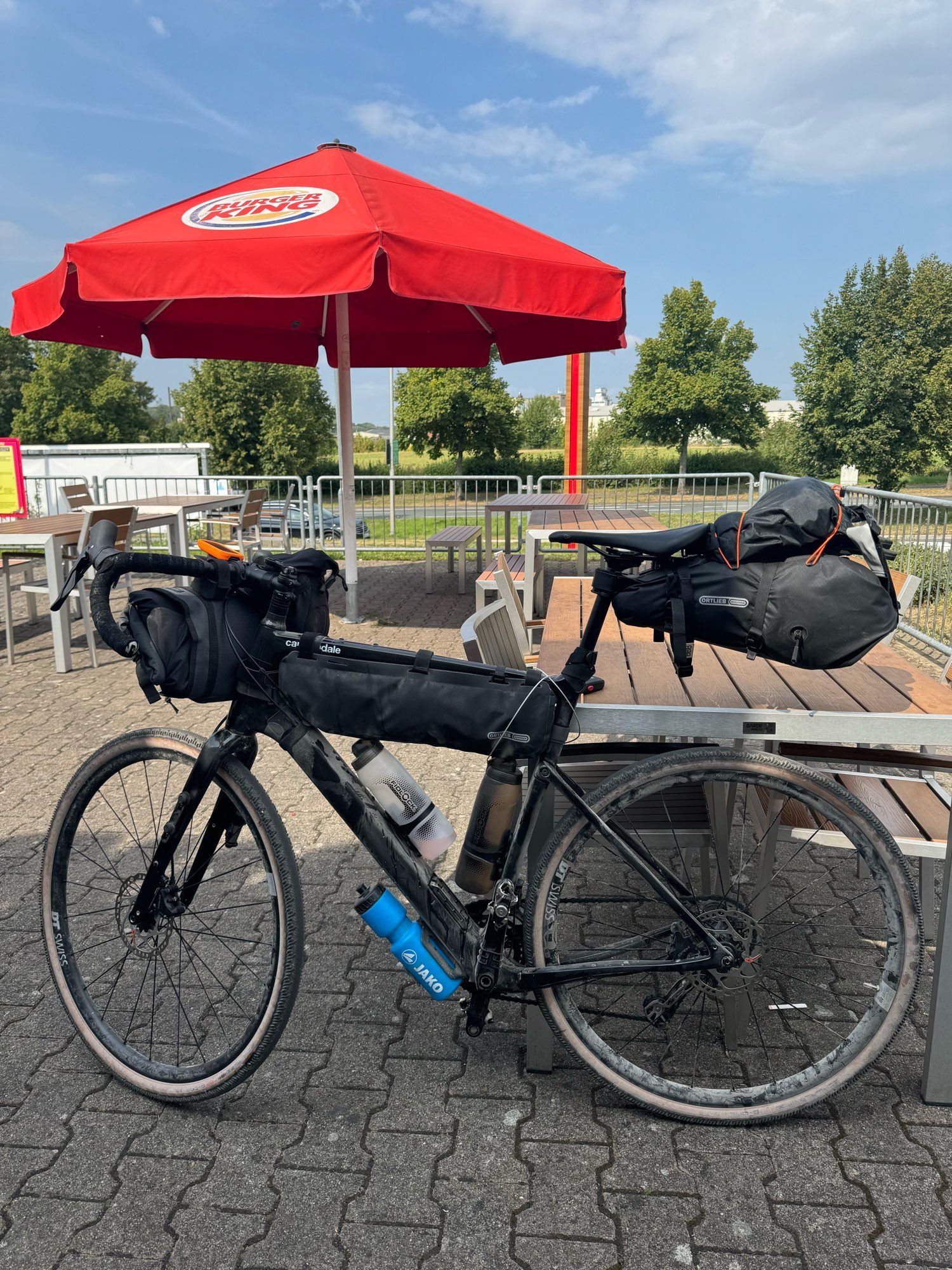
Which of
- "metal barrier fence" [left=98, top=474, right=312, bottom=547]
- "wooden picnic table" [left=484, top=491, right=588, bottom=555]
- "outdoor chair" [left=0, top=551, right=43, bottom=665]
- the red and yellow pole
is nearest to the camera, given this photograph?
"outdoor chair" [left=0, top=551, right=43, bottom=665]

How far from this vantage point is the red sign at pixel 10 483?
7.00 meters

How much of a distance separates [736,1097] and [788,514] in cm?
134

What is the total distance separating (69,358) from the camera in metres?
50.4

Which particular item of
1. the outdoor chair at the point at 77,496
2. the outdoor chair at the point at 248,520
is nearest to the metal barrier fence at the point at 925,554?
the outdoor chair at the point at 248,520

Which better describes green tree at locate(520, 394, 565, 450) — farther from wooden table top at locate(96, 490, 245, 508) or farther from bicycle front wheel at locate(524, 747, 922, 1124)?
bicycle front wheel at locate(524, 747, 922, 1124)

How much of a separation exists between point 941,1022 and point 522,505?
711 cm

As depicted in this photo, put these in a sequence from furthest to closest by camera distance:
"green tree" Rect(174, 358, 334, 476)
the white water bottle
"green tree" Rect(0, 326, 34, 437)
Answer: "green tree" Rect(0, 326, 34, 437)
"green tree" Rect(174, 358, 334, 476)
the white water bottle

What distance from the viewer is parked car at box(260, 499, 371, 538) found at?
42.1 feet

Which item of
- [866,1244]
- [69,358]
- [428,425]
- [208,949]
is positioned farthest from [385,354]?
[69,358]

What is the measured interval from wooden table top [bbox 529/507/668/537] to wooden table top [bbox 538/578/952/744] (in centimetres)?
360

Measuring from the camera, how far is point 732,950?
2217 mm

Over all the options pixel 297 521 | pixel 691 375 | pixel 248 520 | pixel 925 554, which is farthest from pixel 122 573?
pixel 691 375

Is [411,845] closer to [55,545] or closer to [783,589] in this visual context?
[783,589]

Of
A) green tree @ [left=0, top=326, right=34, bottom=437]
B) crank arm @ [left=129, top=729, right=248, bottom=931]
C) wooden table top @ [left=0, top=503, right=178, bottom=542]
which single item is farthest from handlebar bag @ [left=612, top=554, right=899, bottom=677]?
green tree @ [left=0, top=326, right=34, bottom=437]
